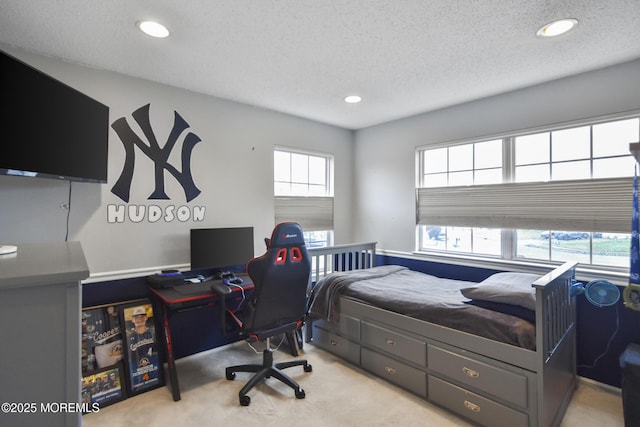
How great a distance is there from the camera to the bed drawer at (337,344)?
2.80 metres

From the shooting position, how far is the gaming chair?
2262mm

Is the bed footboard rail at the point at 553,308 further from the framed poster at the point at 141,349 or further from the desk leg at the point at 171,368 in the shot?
the framed poster at the point at 141,349

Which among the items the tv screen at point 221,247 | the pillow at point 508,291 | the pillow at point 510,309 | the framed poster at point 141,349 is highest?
the tv screen at point 221,247

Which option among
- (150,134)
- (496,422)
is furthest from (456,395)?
(150,134)

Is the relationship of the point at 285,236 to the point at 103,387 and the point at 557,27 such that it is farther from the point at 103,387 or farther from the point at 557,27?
the point at 557,27

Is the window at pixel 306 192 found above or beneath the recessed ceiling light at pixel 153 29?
beneath

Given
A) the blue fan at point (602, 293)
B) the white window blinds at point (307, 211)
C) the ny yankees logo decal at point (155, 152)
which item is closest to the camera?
the blue fan at point (602, 293)

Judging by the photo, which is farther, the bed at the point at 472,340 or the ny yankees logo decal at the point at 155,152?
the ny yankees logo decal at the point at 155,152

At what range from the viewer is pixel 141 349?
248cm

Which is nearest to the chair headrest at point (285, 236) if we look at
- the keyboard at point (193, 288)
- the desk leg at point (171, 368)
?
the keyboard at point (193, 288)

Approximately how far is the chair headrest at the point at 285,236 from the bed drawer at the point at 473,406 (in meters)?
1.33

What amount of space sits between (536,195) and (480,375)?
65.7 inches

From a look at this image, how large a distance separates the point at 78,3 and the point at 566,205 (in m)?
3.59

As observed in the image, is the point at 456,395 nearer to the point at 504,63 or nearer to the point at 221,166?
the point at 504,63
